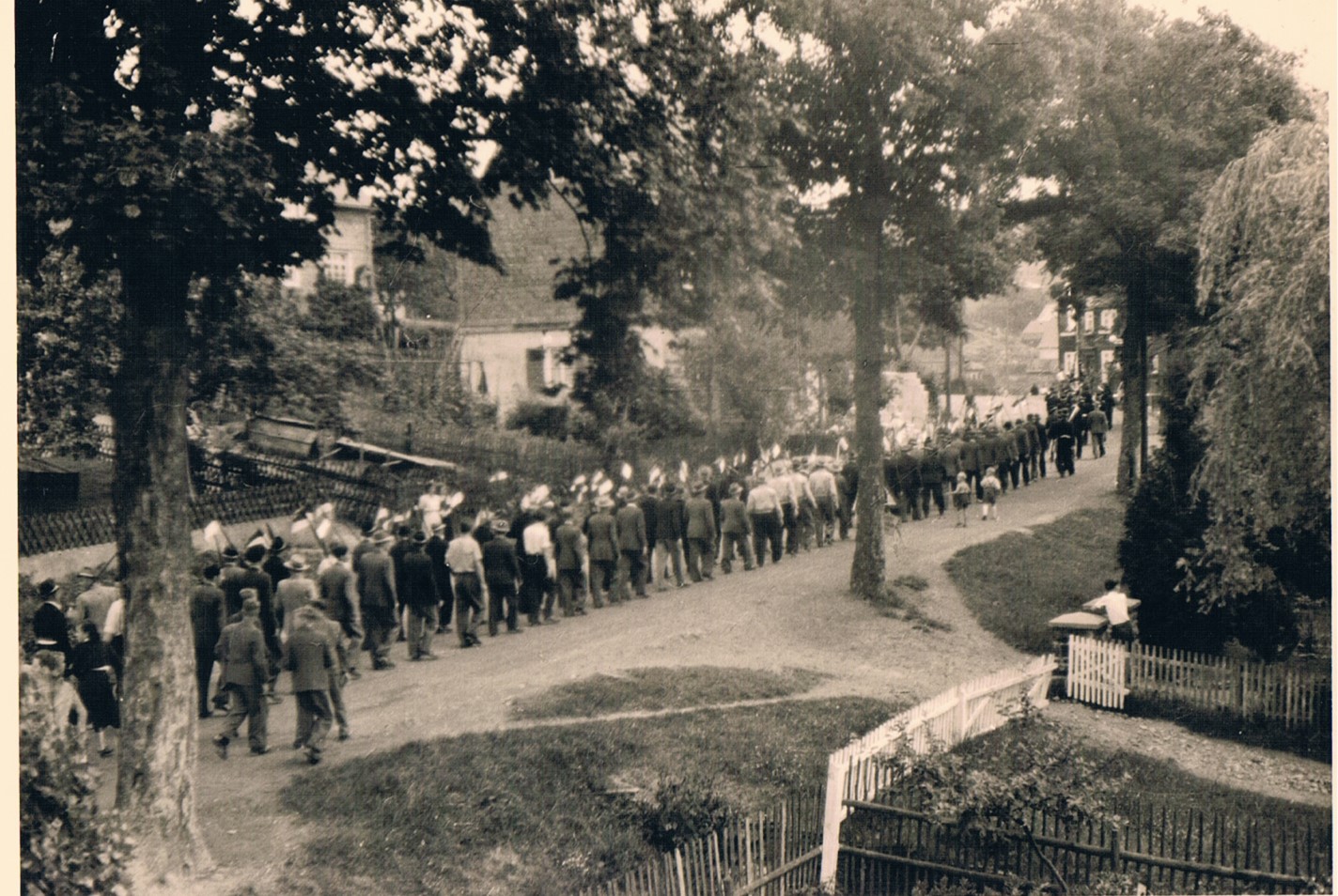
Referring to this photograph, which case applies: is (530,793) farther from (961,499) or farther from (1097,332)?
(961,499)

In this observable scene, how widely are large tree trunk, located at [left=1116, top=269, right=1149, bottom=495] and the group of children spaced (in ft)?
7.91

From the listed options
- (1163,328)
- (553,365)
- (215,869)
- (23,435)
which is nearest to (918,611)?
(1163,328)

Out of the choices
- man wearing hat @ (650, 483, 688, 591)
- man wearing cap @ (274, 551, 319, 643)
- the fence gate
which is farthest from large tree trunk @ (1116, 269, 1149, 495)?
man wearing cap @ (274, 551, 319, 643)

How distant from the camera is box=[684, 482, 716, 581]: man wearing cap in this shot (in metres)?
13.2

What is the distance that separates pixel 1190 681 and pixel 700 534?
553 cm

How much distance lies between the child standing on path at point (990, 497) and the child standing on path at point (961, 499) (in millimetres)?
211

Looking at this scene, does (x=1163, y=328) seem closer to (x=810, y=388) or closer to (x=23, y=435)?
(x=810, y=388)

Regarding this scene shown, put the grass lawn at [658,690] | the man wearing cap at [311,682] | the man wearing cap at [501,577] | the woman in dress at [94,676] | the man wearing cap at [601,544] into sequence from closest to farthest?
the woman in dress at [94,676]
the man wearing cap at [311,682]
the grass lawn at [658,690]
the man wearing cap at [501,577]
the man wearing cap at [601,544]

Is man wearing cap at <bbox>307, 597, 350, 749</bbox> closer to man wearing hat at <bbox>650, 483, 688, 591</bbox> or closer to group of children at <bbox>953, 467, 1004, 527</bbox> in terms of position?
man wearing hat at <bbox>650, 483, 688, 591</bbox>

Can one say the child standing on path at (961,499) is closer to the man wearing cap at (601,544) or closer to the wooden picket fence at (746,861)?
the man wearing cap at (601,544)

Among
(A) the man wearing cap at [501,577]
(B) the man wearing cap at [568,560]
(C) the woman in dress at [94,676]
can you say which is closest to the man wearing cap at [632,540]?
(B) the man wearing cap at [568,560]

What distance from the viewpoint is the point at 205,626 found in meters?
9.45

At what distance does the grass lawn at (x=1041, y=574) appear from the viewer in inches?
421

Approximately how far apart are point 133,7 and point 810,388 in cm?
741
